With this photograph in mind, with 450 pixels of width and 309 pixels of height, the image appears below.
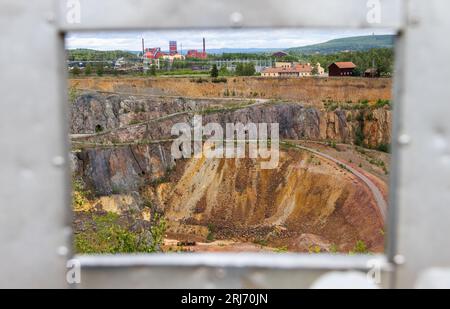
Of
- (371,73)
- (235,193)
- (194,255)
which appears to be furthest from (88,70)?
(194,255)

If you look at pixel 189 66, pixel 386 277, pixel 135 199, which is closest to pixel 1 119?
pixel 386 277

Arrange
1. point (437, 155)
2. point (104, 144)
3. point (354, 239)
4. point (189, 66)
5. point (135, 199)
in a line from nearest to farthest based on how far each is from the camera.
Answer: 1. point (437, 155)
2. point (354, 239)
3. point (135, 199)
4. point (104, 144)
5. point (189, 66)

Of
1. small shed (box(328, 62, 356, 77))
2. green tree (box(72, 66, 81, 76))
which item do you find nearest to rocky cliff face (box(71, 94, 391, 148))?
green tree (box(72, 66, 81, 76))

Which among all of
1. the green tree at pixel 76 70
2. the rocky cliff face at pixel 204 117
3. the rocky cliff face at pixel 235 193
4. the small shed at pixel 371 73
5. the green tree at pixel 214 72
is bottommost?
the rocky cliff face at pixel 235 193

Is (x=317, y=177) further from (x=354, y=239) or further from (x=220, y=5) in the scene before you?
(x=220, y=5)

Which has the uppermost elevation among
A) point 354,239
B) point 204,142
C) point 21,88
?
point 21,88

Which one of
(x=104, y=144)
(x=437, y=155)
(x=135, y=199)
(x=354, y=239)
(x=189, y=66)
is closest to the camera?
(x=437, y=155)

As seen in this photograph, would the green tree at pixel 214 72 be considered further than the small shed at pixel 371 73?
Yes

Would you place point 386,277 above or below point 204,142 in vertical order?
above

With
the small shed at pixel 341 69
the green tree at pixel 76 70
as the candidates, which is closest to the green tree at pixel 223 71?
the small shed at pixel 341 69

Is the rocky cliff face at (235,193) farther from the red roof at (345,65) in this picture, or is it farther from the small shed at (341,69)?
the red roof at (345,65)
